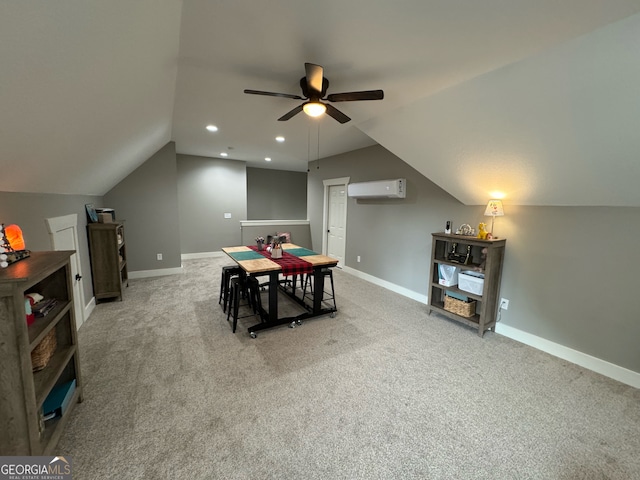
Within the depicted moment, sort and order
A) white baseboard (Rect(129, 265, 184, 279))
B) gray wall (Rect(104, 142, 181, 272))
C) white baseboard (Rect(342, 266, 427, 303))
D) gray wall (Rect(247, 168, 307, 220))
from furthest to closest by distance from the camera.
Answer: gray wall (Rect(247, 168, 307, 220))
white baseboard (Rect(129, 265, 184, 279))
gray wall (Rect(104, 142, 181, 272))
white baseboard (Rect(342, 266, 427, 303))

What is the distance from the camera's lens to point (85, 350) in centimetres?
243

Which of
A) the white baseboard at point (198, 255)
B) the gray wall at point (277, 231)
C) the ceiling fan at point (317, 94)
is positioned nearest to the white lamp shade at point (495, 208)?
the ceiling fan at point (317, 94)

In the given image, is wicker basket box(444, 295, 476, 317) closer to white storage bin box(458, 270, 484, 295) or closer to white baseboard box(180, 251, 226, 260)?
white storage bin box(458, 270, 484, 295)

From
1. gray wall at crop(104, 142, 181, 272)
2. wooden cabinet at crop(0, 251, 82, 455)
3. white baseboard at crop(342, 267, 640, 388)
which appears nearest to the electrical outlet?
white baseboard at crop(342, 267, 640, 388)

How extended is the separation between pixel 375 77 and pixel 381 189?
2.11m

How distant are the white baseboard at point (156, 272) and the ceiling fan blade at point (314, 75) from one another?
447cm

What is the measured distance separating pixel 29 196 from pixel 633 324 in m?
5.10

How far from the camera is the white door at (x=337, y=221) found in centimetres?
554

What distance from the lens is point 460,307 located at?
3.10 meters

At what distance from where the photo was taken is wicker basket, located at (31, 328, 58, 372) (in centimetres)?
146

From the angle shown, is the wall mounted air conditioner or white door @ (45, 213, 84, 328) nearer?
white door @ (45, 213, 84, 328)

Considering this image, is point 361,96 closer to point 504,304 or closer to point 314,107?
point 314,107

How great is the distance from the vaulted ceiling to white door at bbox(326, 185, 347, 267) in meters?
2.68

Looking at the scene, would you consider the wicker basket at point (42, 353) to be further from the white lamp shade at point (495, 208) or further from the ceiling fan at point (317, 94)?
the white lamp shade at point (495, 208)
